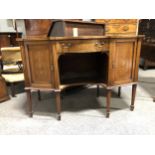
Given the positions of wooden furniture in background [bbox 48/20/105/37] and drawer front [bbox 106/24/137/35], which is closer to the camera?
wooden furniture in background [bbox 48/20/105/37]

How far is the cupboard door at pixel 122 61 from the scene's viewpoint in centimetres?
159

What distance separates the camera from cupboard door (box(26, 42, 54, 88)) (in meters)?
1.54

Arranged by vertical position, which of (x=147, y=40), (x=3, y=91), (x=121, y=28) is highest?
(x=121, y=28)

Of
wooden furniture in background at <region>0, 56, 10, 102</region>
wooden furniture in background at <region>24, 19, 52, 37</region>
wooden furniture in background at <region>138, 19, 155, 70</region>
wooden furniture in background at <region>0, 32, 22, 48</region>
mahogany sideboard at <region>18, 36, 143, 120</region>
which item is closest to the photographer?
mahogany sideboard at <region>18, 36, 143, 120</region>

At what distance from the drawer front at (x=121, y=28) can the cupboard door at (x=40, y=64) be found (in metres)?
1.43

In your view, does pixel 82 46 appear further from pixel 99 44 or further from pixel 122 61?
pixel 122 61

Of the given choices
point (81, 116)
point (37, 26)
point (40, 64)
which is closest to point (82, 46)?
point (40, 64)

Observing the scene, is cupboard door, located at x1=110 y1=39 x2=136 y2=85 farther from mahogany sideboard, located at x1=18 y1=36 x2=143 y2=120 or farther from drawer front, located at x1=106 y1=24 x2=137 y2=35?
drawer front, located at x1=106 y1=24 x2=137 y2=35

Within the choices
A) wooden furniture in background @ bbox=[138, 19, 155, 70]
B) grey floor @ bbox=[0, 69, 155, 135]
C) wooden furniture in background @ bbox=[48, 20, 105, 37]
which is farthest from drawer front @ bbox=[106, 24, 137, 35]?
grey floor @ bbox=[0, 69, 155, 135]

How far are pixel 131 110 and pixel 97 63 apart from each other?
28.2 inches

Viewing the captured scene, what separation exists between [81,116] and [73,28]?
3.38ft

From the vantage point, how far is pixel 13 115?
1.89m

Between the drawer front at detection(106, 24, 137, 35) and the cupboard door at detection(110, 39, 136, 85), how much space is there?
3.53ft

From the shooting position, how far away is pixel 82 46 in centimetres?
155
